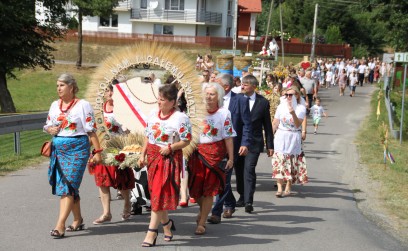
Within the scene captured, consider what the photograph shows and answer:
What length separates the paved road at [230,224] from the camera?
27.3 feet

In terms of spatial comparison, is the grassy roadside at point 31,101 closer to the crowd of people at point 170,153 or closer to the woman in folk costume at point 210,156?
the crowd of people at point 170,153

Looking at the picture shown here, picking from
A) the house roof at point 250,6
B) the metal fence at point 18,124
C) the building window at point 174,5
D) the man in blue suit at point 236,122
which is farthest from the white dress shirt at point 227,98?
the house roof at point 250,6

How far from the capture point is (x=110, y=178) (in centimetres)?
908

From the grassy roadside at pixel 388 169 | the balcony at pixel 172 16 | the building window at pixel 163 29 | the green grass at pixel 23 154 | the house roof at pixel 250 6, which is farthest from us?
the house roof at pixel 250 6

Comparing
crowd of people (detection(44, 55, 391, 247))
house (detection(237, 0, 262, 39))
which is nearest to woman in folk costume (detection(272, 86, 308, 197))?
crowd of people (detection(44, 55, 391, 247))

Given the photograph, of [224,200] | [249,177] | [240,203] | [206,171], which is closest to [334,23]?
[240,203]

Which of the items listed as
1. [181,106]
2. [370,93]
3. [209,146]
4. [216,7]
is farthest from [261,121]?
[216,7]

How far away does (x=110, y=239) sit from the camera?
8406 millimetres

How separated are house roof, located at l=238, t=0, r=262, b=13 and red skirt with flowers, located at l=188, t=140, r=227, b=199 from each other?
229 ft

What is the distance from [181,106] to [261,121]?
1602 mm

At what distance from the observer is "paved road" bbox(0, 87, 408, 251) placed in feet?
27.3

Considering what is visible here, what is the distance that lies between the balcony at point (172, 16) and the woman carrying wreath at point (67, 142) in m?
60.5

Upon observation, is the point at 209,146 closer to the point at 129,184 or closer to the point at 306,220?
the point at 129,184

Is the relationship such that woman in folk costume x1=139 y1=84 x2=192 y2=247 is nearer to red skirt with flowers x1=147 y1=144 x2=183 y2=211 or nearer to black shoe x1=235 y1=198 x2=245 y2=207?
red skirt with flowers x1=147 y1=144 x2=183 y2=211
